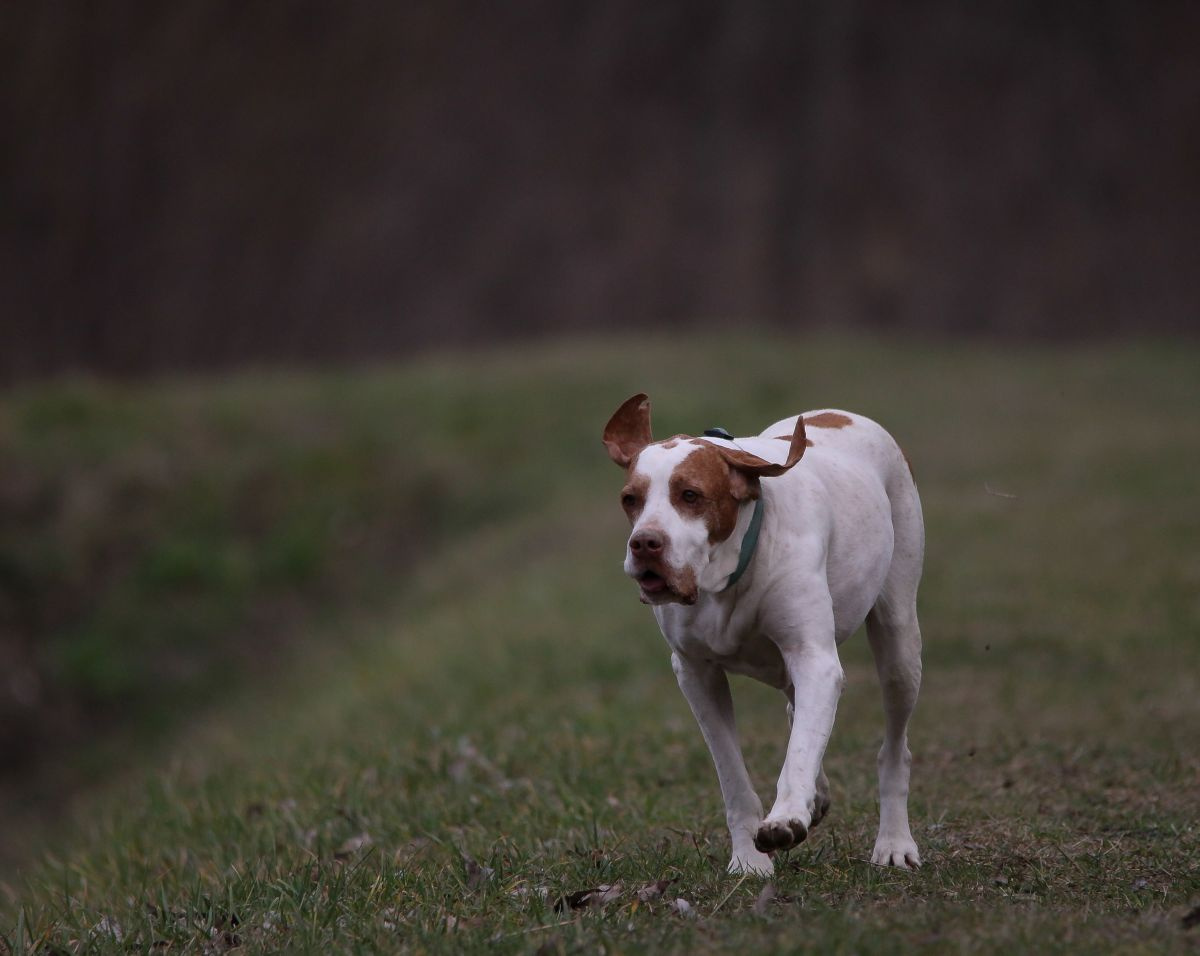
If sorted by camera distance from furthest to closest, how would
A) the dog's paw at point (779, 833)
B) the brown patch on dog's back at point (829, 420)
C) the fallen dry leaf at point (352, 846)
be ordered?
the fallen dry leaf at point (352, 846) < the brown patch on dog's back at point (829, 420) < the dog's paw at point (779, 833)

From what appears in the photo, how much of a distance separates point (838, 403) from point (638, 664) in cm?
797

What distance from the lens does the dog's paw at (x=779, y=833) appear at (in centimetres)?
377

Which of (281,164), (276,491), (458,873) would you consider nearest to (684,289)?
(281,164)

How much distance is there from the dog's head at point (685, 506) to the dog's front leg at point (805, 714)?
11.3 inches

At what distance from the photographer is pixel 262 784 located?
738cm

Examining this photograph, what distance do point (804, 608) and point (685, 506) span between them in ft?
1.62

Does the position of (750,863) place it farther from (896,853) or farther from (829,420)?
(829,420)

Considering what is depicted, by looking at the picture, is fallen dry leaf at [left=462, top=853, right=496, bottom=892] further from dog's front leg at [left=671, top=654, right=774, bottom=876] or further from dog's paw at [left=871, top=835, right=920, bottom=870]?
dog's paw at [left=871, top=835, right=920, bottom=870]

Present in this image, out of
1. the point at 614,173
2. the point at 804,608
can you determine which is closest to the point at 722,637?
the point at 804,608

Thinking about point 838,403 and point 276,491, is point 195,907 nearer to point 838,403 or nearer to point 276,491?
point 276,491

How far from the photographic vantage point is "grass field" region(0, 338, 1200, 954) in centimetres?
432

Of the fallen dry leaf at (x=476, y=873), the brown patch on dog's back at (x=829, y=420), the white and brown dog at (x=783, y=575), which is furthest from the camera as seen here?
the brown patch on dog's back at (x=829, y=420)

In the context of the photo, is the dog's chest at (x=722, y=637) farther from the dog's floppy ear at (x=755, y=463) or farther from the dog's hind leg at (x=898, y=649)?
the dog's hind leg at (x=898, y=649)

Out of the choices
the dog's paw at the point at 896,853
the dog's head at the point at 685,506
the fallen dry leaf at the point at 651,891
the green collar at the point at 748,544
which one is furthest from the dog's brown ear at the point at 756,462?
the dog's paw at the point at 896,853
